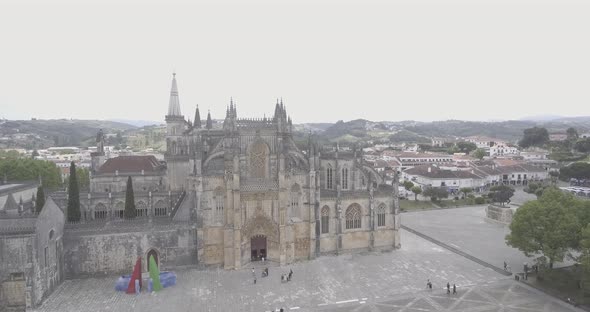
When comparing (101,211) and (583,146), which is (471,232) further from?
(583,146)

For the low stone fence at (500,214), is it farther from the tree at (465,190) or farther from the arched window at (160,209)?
the arched window at (160,209)

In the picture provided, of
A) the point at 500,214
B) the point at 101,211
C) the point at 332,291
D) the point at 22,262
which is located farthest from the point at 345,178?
the point at 22,262

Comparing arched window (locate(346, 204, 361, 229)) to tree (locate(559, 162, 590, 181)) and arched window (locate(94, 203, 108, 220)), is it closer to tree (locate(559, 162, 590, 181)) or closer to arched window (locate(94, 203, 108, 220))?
arched window (locate(94, 203, 108, 220))

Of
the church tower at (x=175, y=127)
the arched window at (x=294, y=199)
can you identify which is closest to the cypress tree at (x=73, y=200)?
the church tower at (x=175, y=127)

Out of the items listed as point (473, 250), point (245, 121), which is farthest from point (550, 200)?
point (245, 121)

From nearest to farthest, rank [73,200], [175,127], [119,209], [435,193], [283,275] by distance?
1. [283,275]
2. [73,200]
3. [119,209]
4. [175,127]
5. [435,193]
